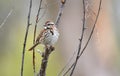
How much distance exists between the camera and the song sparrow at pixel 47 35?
173 inches

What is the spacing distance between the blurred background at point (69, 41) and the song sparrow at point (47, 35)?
2.96 metres

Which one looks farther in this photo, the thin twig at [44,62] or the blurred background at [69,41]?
the blurred background at [69,41]

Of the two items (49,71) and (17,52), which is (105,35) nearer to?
(49,71)

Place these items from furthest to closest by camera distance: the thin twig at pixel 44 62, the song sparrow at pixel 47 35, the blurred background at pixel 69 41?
the blurred background at pixel 69 41, the song sparrow at pixel 47 35, the thin twig at pixel 44 62

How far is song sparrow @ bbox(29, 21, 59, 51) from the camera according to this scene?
14.4 ft

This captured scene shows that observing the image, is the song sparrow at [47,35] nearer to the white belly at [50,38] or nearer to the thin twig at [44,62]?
the white belly at [50,38]

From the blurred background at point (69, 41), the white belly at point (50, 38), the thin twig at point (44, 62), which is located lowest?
the blurred background at point (69, 41)

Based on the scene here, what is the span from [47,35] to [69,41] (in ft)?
14.8

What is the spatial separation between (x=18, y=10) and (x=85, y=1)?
691 cm

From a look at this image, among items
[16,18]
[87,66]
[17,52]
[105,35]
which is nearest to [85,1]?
[87,66]

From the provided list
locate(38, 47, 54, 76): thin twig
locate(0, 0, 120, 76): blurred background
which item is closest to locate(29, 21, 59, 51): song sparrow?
locate(38, 47, 54, 76): thin twig

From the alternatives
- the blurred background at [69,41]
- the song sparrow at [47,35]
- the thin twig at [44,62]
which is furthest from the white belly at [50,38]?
the blurred background at [69,41]

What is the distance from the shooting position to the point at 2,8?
1083 centimetres

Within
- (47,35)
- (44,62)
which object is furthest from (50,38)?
(44,62)
